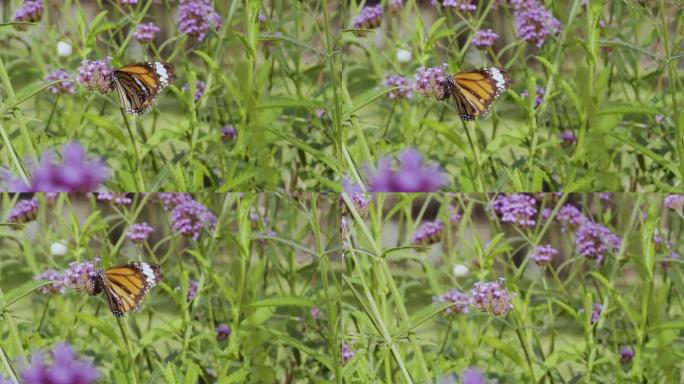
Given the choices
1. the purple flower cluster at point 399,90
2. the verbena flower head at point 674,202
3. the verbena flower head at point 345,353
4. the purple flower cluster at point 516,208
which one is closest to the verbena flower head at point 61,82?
the purple flower cluster at point 399,90

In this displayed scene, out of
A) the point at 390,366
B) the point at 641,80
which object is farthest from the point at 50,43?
the point at 641,80

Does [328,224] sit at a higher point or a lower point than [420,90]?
lower

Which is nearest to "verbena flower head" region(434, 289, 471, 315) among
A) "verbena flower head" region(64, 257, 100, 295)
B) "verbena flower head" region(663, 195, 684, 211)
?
"verbena flower head" region(663, 195, 684, 211)

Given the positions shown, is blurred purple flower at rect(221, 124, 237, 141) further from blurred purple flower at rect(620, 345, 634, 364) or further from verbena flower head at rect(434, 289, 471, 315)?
blurred purple flower at rect(620, 345, 634, 364)

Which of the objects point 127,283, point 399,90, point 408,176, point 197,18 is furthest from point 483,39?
point 127,283

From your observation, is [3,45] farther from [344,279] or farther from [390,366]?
[390,366]
